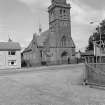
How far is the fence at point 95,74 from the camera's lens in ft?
38.7

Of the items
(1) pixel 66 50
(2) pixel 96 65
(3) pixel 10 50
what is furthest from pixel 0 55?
(2) pixel 96 65

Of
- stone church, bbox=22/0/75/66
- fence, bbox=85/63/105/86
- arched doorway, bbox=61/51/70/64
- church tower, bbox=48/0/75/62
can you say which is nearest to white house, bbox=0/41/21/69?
stone church, bbox=22/0/75/66

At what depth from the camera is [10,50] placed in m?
43.7

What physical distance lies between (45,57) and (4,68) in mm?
16293

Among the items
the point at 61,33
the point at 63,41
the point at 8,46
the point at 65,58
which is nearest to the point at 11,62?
the point at 8,46

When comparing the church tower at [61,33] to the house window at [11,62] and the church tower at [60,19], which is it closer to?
the church tower at [60,19]

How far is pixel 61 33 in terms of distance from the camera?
186ft

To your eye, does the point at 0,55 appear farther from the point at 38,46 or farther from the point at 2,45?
the point at 38,46

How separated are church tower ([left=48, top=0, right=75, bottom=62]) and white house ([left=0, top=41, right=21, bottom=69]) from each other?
14430 mm

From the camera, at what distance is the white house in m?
42.5

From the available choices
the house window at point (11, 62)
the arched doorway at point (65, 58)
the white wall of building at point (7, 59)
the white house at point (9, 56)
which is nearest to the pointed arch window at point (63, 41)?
the arched doorway at point (65, 58)

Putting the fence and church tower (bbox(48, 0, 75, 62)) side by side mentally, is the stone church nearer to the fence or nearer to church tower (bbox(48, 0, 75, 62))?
church tower (bbox(48, 0, 75, 62))

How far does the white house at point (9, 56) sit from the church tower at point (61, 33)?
47.3 ft

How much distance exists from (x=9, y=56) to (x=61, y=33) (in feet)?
75.1
